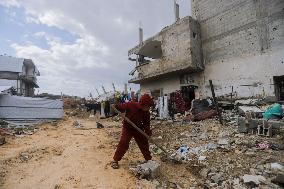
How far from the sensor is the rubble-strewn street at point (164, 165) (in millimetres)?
4727

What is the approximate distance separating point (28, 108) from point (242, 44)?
1281 cm

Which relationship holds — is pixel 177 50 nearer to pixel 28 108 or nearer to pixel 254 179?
pixel 28 108

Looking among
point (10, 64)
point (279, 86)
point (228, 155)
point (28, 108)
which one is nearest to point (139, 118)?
point (228, 155)

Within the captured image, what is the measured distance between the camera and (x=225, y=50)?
1574 cm

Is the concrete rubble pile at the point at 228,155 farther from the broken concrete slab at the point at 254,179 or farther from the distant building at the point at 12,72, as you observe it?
the distant building at the point at 12,72

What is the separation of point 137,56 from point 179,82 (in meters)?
5.42

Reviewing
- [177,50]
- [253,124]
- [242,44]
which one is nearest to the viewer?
[253,124]

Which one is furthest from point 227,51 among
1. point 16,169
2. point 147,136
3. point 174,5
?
point 16,169

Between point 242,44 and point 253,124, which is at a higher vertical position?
point 242,44

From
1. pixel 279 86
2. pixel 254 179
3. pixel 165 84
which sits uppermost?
pixel 165 84

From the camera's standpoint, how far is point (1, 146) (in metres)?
8.45

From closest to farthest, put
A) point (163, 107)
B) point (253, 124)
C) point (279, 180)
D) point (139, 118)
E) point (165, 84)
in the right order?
point (279, 180) → point (139, 118) → point (253, 124) → point (163, 107) → point (165, 84)

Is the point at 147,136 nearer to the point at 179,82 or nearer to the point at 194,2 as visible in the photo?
the point at 179,82

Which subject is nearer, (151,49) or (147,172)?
(147,172)
